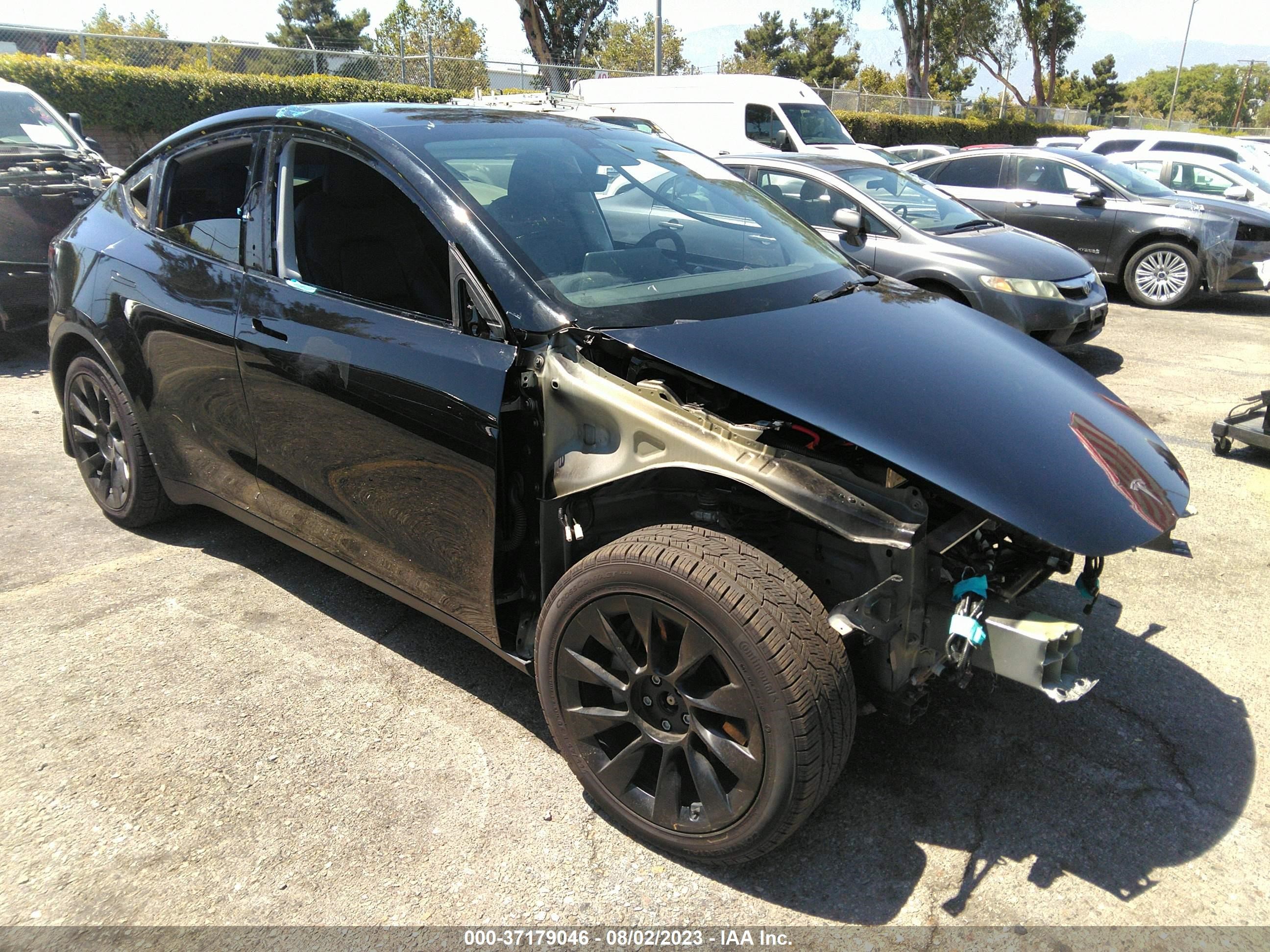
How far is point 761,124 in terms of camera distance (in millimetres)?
15641

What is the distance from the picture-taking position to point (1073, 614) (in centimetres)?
371

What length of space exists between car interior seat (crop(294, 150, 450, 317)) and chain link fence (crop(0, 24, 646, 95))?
622 inches

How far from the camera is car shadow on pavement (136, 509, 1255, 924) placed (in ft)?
8.09

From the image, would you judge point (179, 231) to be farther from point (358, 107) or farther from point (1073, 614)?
point (1073, 614)

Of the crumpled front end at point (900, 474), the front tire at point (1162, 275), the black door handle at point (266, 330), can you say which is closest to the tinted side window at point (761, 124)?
the front tire at point (1162, 275)

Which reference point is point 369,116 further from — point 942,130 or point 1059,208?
point 942,130

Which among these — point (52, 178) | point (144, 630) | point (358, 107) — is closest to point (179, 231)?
point (358, 107)

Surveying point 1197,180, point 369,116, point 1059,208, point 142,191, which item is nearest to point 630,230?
point 369,116

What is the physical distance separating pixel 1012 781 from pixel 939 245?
17.5 ft

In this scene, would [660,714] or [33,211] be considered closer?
[660,714]

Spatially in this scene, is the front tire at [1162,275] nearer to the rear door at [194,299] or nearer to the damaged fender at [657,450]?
the damaged fender at [657,450]

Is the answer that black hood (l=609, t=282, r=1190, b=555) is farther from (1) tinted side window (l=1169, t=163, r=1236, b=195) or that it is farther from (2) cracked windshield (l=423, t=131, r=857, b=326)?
(1) tinted side window (l=1169, t=163, r=1236, b=195)

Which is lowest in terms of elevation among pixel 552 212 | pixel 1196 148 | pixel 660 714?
pixel 660 714

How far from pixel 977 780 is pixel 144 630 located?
2.97m
